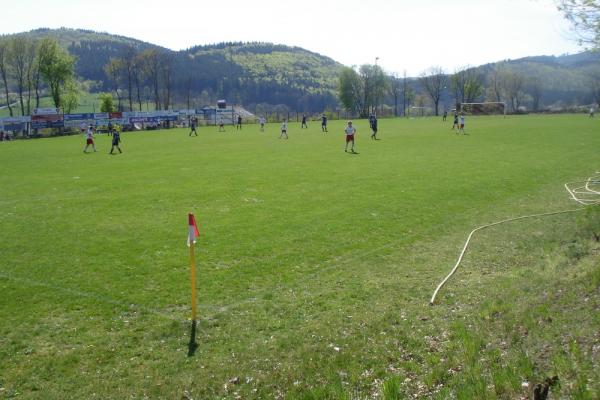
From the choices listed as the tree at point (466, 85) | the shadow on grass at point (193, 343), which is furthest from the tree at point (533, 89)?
the shadow on grass at point (193, 343)

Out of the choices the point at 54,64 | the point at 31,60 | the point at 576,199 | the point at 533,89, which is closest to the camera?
the point at 576,199

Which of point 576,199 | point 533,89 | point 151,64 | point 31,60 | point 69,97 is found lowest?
point 576,199

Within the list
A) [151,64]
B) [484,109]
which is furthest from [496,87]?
[151,64]

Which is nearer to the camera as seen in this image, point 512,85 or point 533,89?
point 512,85

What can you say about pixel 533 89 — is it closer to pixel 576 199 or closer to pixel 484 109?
pixel 484 109

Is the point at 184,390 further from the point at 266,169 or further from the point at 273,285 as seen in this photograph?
the point at 266,169

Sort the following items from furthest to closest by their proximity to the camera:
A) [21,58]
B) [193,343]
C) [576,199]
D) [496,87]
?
1. [496,87]
2. [21,58]
3. [576,199]
4. [193,343]

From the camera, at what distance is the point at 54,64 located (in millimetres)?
84688

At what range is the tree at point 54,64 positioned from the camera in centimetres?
8431

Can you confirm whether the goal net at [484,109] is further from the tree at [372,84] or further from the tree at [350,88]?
the tree at [372,84]

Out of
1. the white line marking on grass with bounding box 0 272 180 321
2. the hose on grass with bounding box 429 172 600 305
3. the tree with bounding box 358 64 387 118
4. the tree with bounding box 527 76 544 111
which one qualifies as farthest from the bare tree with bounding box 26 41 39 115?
the tree with bounding box 527 76 544 111

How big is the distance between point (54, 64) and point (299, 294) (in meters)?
92.0

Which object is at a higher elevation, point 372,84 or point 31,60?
point 31,60

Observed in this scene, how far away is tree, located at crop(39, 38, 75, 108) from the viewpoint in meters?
84.3
